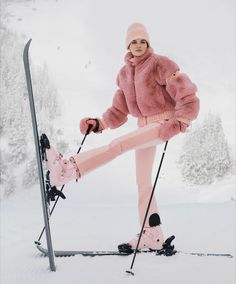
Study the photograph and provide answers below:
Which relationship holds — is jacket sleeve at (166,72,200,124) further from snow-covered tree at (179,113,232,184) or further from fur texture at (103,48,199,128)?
snow-covered tree at (179,113,232,184)

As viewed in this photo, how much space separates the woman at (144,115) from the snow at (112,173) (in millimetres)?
544

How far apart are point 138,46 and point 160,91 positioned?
347 mm

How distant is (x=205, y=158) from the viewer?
67.1 feet

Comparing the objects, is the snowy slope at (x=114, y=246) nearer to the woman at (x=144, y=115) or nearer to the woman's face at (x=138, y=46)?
the woman at (x=144, y=115)

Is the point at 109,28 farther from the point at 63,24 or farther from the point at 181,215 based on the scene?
the point at 181,215

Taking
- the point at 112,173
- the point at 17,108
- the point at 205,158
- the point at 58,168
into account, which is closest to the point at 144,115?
the point at 58,168

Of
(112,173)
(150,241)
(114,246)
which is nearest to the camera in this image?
(150,241)

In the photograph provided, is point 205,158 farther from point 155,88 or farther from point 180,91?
point 180,91

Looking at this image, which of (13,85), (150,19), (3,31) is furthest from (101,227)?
(150,19)

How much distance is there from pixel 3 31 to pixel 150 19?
10950 mm

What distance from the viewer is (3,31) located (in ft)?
64.8

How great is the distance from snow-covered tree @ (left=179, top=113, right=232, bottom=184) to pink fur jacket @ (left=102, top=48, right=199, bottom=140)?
17146 mm

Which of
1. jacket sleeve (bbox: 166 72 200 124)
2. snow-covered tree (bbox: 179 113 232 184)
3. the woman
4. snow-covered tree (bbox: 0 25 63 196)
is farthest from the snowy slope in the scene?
snow-covered tree (bbox: 179 113 232 184)

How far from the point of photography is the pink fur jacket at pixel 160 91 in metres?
2.97
